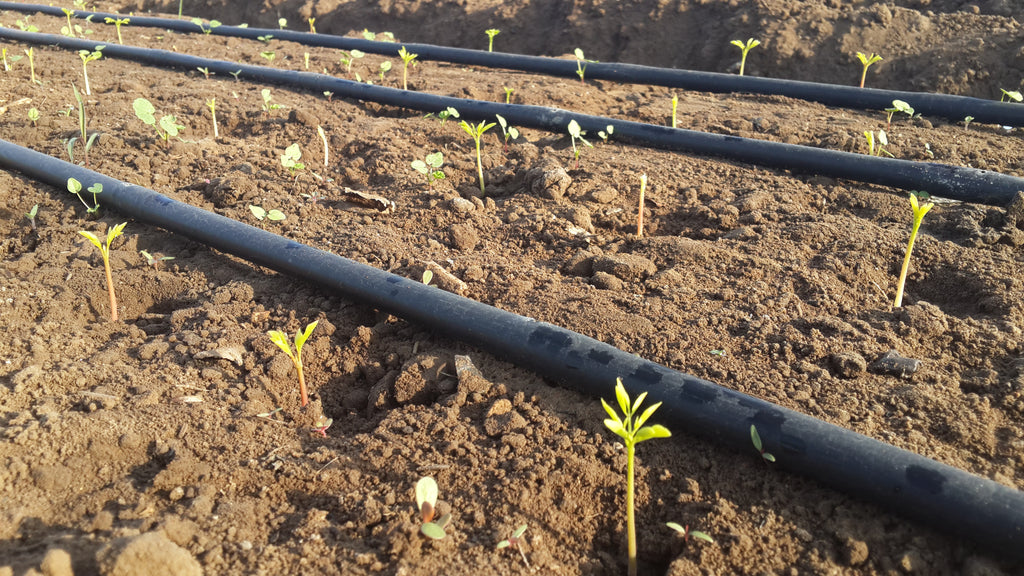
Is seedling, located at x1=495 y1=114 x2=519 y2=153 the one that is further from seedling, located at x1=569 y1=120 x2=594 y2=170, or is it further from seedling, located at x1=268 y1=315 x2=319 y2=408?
seedling, located at x1=268 y1=315 x2=319 y2=408

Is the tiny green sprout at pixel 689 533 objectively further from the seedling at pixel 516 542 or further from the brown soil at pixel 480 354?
the seedling at pixel 516 542

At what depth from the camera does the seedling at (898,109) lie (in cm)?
368

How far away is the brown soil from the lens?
143 cm

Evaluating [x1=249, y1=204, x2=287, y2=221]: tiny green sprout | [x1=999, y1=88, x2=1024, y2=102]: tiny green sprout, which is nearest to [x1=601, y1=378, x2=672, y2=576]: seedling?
[x1=249, y1=204, x2=287, y2=221]: tiny green sprout

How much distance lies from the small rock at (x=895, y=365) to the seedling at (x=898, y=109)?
2452 millimetres

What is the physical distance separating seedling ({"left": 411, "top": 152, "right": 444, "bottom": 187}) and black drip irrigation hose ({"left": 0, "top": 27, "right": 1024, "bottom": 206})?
852mm

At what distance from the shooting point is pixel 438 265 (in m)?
2.39

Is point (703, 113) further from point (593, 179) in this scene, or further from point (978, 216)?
point (978, 216)

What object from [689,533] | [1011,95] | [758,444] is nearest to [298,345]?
[689,533]

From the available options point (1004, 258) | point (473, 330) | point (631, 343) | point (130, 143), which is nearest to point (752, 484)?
point (631, 343)

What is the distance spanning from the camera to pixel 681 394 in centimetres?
164

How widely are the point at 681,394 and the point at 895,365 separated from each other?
2.27 feet

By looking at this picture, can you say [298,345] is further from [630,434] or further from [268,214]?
[268,214]

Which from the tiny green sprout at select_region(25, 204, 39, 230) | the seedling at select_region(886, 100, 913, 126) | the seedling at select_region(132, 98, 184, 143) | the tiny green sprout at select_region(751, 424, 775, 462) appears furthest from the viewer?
the seedling at select_region(886, 100, 913, 126)
